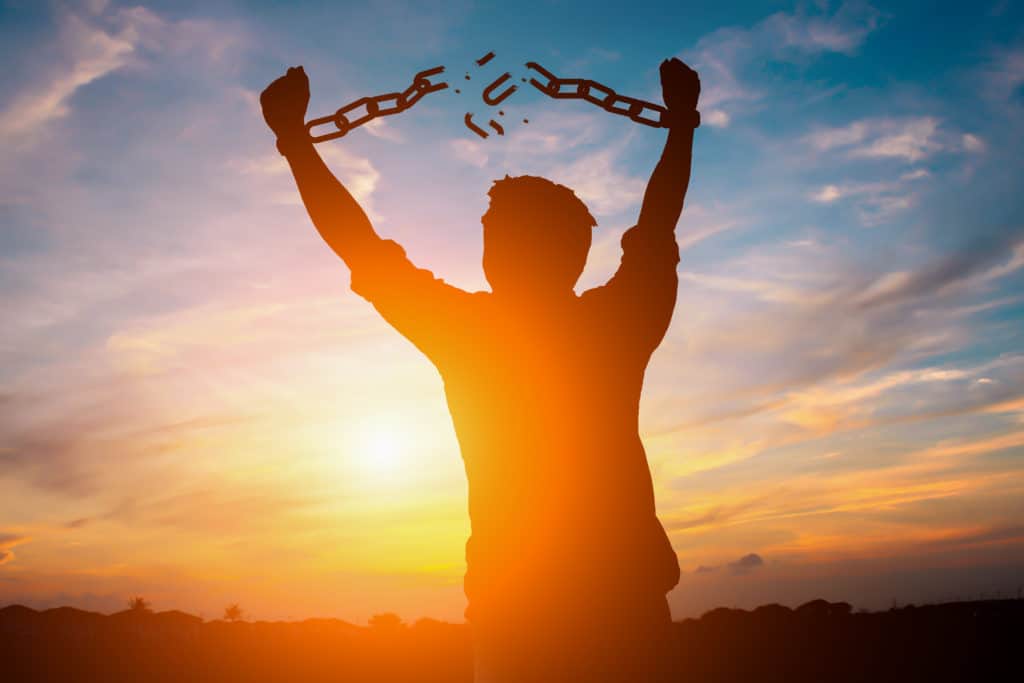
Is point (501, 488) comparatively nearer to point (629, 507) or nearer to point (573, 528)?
point (573, 528)

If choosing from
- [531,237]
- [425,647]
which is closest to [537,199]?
[531,237]

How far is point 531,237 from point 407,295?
29.6 inches

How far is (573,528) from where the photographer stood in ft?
12.6

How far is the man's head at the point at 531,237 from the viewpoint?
4.30m

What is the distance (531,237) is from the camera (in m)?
4.30

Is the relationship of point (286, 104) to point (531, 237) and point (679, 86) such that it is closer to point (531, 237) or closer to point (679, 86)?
point (531, 237)

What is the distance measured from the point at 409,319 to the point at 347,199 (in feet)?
2.44

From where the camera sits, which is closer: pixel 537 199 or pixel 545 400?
pixel 545 400

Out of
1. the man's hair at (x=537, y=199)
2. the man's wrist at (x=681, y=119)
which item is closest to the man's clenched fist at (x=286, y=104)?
the man's hair at (x=537, y=199)

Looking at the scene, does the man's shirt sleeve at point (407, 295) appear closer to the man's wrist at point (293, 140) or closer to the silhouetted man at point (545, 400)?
the silhouetted man at point (545, 400)

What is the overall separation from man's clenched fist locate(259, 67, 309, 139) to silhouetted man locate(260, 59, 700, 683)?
0.01 metres

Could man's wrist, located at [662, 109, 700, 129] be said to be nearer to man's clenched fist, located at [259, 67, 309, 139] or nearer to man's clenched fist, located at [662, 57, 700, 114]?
man's clenched fist, located at [662, 57, 700, 114]

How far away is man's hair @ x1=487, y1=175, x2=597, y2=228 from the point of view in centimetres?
434

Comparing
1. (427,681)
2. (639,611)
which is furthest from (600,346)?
(427,681)
